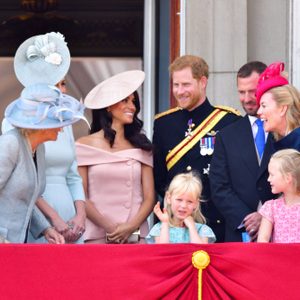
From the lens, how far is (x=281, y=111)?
8477mm

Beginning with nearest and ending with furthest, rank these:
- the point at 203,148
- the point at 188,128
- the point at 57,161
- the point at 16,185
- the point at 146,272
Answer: the point at 146,272 → the point at 16,185 → the point at 57,161 → the point at 203,148 → the point at 188,128

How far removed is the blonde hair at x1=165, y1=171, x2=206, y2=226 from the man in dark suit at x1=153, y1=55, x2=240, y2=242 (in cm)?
52

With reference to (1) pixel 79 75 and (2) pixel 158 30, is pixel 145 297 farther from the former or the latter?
(1) pixel 79 75

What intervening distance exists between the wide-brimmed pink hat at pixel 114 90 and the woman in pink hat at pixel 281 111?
0.91 meters

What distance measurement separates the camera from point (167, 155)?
361 inches

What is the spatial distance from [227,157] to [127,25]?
223 inches

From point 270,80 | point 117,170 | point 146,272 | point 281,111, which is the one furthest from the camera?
point 117,170

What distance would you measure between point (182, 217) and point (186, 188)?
0.17m

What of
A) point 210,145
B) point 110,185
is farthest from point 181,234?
Answer: point 210,145

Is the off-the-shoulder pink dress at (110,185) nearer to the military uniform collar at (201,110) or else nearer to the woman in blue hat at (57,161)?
the woman in blue hat at (57,161)

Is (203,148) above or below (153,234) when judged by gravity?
above

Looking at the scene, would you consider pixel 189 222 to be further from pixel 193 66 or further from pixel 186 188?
pixel 193 66

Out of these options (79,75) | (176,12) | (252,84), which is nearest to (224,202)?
(252,84)

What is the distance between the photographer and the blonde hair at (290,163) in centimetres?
814
